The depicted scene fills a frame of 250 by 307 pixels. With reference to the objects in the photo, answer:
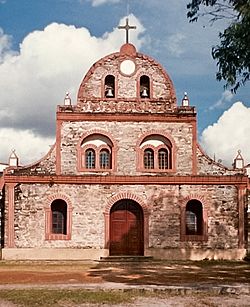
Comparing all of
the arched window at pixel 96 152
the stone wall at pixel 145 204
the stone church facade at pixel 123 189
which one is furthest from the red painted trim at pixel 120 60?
the stone wall at pixel 145 204

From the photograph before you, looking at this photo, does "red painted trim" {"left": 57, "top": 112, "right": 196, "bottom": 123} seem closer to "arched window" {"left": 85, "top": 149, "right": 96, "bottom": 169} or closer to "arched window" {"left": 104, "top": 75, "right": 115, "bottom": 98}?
"arched window" {"left": 104, "top": 75, "right": 115, "bottom": 98}

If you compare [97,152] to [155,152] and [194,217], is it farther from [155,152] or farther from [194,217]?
[194,217]

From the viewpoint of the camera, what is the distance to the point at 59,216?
93.0ft

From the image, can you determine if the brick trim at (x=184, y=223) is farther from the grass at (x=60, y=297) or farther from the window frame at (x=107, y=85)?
the grass at (x=60, y=297)

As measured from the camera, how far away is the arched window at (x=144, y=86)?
29.1 metres

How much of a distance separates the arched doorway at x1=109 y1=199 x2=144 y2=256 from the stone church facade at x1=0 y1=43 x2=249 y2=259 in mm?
49

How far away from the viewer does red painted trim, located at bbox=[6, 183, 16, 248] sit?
27391 millimetres

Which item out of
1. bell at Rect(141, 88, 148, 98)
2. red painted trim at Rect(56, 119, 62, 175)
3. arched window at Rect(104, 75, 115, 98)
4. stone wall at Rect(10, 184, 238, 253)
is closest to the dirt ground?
stone wall at Rect(10, 184, 238, 253)

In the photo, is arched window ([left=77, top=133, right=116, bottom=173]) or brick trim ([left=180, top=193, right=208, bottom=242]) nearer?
brick trim ([left=180, top=193, right=208, bottom=242])

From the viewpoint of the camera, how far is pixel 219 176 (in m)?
28.3

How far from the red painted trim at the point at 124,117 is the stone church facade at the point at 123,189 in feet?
0.16

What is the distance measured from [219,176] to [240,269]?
5.44m

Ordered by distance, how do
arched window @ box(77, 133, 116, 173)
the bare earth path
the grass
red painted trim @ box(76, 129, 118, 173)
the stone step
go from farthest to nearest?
arched window @ box(77, 133, 116, 173)
red painted trim @ box(76, 129, 118, 173)
the stone step
the bare earth path
the grass

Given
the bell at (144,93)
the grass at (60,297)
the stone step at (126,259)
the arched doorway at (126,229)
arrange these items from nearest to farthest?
1. the grass at (60,297)
2. the stone step at (126,259)
3. the arched doorway at (126,229)
4. the bell at (144,93)
